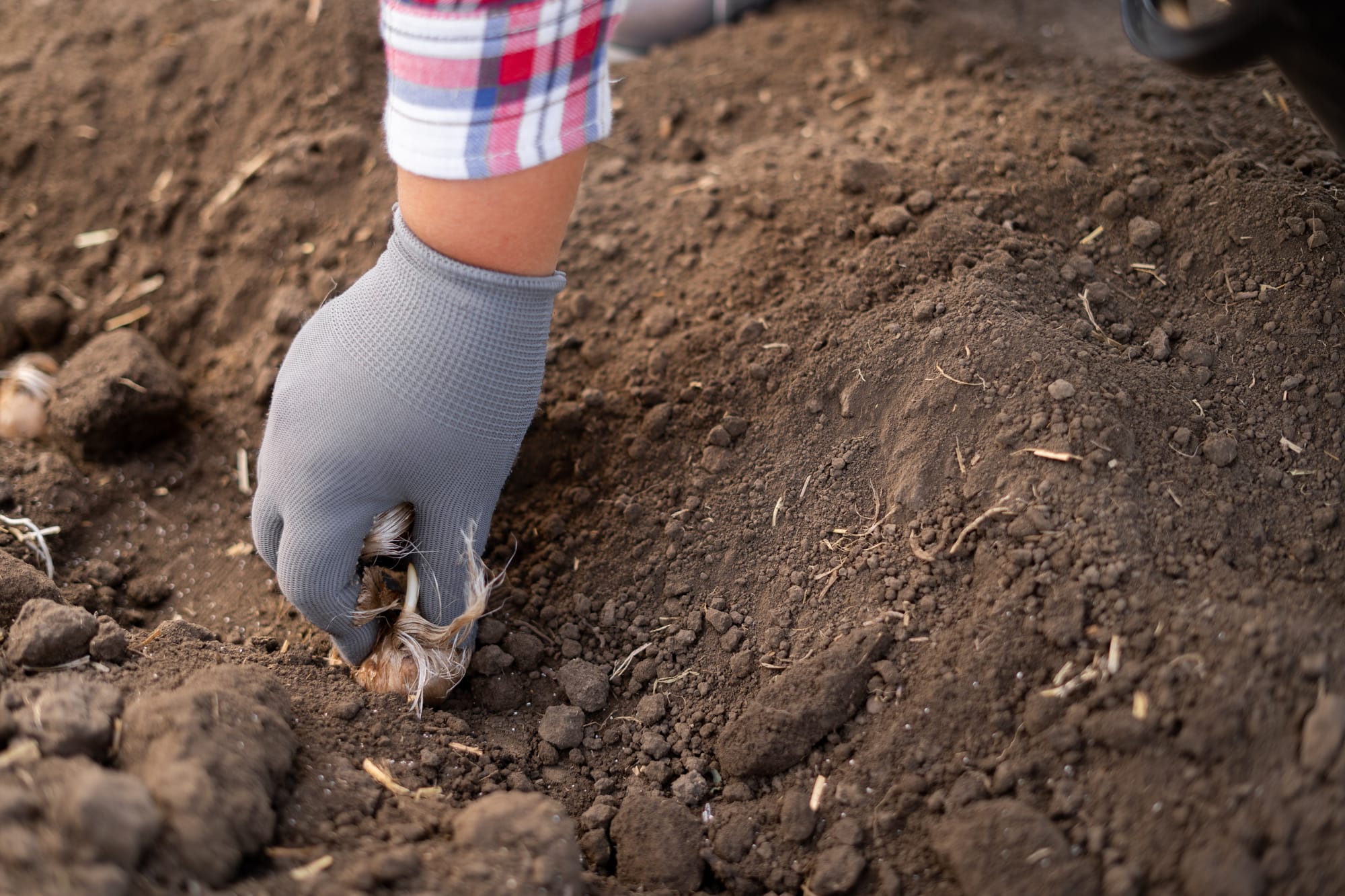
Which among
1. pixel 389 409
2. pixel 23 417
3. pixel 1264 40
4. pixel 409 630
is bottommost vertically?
pixel 23 417

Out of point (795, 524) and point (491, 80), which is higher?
point (491, 80)

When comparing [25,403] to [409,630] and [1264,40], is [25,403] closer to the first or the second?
[409,630]

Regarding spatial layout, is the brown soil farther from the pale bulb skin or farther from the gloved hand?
the gloved hand

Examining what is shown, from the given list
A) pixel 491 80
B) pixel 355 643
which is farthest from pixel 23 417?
pixel 491 80

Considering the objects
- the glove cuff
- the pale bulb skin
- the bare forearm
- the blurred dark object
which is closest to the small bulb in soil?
the pale bulb skin

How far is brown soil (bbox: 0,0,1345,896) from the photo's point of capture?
1.43m

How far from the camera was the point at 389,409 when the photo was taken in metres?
1.80

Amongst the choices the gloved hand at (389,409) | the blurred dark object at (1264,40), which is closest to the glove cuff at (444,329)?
the gloved hand at (389,409)

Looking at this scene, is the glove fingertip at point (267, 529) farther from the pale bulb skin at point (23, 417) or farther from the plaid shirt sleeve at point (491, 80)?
the pale bulb skin at point (23, 417)

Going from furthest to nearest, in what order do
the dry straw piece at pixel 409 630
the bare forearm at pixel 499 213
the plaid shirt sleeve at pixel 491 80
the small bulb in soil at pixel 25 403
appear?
the small bulb in soil at pixel 25 403 → the dry straw piece at pixel 409 630 → the bare forearm at pixel 499 213 → the plaid shirt sleeve at pixel 491 80

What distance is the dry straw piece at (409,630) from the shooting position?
188cm

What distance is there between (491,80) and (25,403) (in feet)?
5.76

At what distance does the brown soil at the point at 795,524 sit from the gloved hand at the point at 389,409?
263mm

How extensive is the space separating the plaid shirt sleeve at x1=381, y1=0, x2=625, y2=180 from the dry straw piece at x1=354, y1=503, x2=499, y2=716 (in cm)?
72
